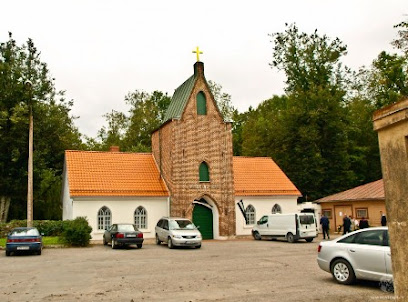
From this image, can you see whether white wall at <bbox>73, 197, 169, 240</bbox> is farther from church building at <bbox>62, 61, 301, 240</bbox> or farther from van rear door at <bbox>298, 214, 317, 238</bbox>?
van rear door at <bbox>298, 214, 317, 238</bbox>

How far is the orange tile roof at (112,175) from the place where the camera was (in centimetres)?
3058

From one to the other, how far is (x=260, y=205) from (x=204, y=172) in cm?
599

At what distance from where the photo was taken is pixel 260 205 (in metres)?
35.7

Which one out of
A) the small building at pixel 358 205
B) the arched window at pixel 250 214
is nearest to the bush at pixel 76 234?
the arched window at pixel 250 214

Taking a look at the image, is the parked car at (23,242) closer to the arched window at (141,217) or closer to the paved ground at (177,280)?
the paved ground at (177,280)

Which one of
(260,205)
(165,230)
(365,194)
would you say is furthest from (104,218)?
(365,194)

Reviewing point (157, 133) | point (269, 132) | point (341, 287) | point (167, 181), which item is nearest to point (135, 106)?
point (269, 132)

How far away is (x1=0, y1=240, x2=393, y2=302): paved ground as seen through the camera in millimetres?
10281

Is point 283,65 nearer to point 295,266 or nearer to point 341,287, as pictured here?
point 295,266

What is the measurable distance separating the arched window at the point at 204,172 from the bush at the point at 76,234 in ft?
34.5

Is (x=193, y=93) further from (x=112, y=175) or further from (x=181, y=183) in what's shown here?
(x=112, y=175)

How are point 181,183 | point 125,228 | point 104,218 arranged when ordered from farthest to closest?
point 181,183
point 104,218
point 125,228

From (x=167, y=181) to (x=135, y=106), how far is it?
97.0 ft

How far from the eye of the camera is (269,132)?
1992 inches
